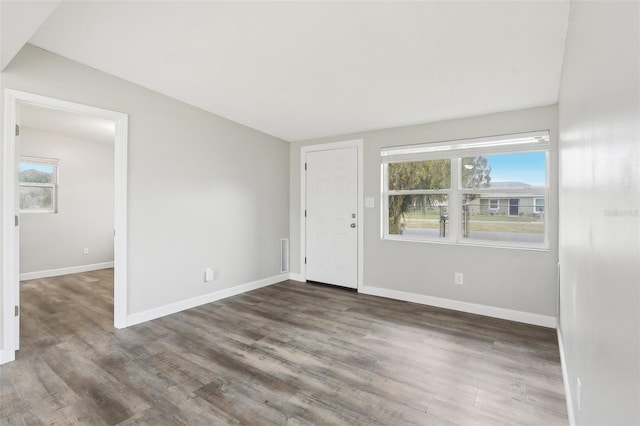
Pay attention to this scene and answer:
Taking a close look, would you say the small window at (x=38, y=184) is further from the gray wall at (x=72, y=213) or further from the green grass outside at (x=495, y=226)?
the green grass outside at (x=495, y=226)

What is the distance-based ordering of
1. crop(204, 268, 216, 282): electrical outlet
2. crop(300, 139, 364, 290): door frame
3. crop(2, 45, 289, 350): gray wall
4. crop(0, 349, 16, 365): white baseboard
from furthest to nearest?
Answer: crop(300, 139, 364, 290): door frame → crop(204, 268, 216, 282): electrical outlet → crop(2, 45, 289, 350): gray wall → crop(0, 349, 16, 365): white baseboard

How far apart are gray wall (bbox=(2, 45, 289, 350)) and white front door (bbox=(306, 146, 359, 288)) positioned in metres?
0.61

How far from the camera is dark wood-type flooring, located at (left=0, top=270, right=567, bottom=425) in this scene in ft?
6.22

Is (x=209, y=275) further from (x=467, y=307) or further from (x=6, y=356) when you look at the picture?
(x=467, y=307)

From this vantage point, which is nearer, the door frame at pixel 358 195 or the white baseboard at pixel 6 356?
the white baseboard at pixel 6 356

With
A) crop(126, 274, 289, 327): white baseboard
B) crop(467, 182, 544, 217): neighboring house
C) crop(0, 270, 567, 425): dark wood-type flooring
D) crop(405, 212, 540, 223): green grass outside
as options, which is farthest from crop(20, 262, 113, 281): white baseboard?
crop(467, 182, 544, 217): neighboring house

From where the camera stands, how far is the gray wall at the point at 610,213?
603mm

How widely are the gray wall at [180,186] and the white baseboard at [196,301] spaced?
59 millimetres

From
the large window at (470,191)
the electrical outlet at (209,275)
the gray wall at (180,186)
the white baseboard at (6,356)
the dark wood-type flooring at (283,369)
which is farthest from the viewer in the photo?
the electrical outlet at (209,275)

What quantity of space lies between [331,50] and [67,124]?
4.46 m

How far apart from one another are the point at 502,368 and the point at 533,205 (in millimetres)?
1797

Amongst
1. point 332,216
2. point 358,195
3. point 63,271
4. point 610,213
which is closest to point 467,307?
point 358,195

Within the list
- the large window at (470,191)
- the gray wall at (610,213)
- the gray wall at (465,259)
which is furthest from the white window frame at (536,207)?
the gray wall at (610,213)

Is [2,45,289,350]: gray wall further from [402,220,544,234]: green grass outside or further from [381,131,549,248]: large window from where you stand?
[402,220,544,234]: green grass outside
